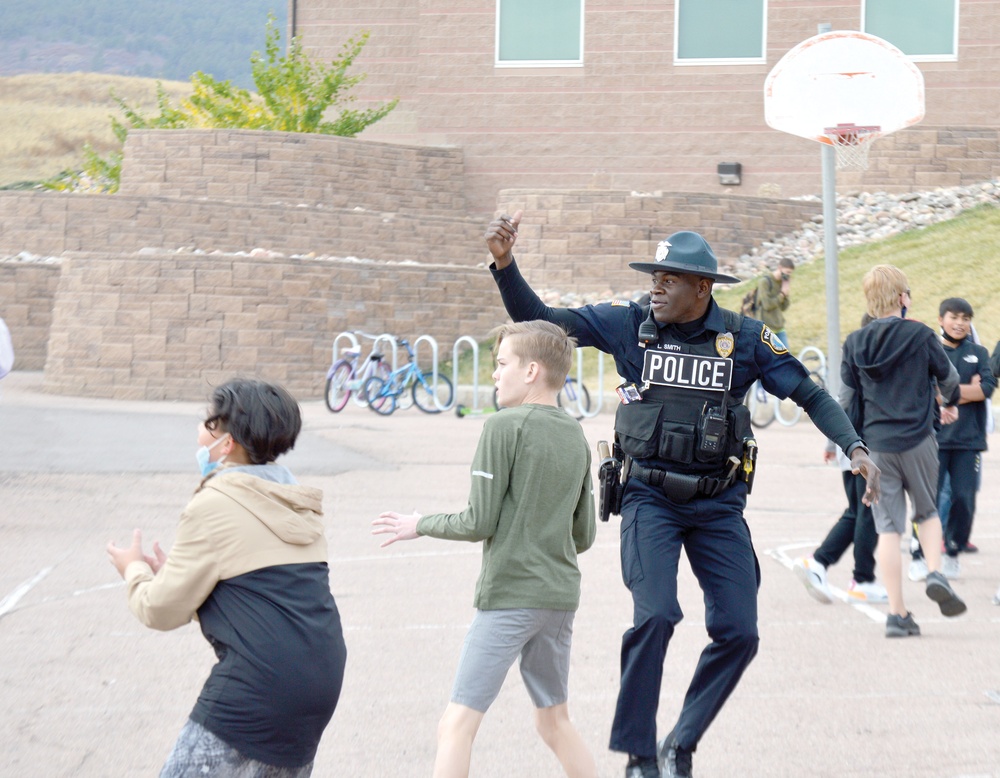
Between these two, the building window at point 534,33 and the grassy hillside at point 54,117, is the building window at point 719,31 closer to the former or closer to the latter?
the building window at point 534,33

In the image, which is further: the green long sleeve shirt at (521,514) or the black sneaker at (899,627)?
the black sneaker at (899,627)

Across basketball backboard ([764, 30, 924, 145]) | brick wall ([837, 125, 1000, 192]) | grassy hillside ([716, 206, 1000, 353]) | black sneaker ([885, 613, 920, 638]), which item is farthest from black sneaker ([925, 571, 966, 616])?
brick wall ([837, 125, 1000, 192])

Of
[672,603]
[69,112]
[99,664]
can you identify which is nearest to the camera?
[672,603]

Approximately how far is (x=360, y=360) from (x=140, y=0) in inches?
6154

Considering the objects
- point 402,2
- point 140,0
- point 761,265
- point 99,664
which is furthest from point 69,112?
point 140,0

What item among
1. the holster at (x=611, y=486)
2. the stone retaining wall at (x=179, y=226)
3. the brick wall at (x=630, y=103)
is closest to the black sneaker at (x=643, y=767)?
the holster at (x=611, y=486)

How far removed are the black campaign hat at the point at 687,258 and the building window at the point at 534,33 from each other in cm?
2619

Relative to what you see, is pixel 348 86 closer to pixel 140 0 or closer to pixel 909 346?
pixel 909 346

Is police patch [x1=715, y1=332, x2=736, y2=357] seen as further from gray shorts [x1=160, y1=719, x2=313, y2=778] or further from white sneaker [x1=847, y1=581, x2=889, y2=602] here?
white sneaker [x1=847, y1=581, x2=889, y2=602]

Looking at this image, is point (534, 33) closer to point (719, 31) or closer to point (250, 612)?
point (719, 31)

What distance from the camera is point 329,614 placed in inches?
140

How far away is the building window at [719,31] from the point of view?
29547 mm

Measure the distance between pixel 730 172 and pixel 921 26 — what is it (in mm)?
4879

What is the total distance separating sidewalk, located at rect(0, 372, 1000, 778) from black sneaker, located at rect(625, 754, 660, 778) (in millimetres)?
367
